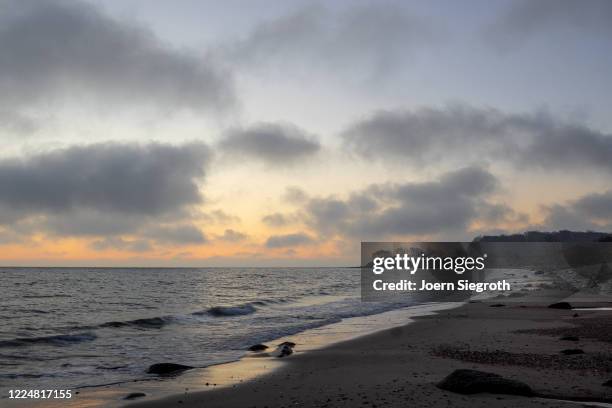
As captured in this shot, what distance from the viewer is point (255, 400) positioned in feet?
37.6

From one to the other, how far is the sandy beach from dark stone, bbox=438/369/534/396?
187mm

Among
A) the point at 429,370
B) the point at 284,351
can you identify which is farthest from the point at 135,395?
the point at 429,370

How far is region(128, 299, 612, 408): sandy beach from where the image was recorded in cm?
1059

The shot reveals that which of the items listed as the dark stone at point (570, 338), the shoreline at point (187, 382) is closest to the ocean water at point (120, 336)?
the shoreline at point (187, 382)

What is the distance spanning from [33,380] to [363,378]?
11300 millimetres

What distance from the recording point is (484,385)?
1067 centimetres

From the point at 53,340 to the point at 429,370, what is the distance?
811 inches

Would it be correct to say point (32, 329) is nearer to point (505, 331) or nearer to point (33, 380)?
point (33, 380)

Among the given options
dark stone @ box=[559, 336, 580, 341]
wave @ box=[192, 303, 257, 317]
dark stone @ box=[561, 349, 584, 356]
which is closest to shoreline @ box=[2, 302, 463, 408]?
dark stone @ box=[561, 349, 584, 356]

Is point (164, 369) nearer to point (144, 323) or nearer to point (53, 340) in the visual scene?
point (53, 340)

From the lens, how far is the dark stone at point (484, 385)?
10.5 metres

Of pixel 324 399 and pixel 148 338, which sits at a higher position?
pixel 324 399

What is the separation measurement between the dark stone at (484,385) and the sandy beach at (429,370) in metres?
0.19

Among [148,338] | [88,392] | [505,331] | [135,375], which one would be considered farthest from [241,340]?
[505,331]
